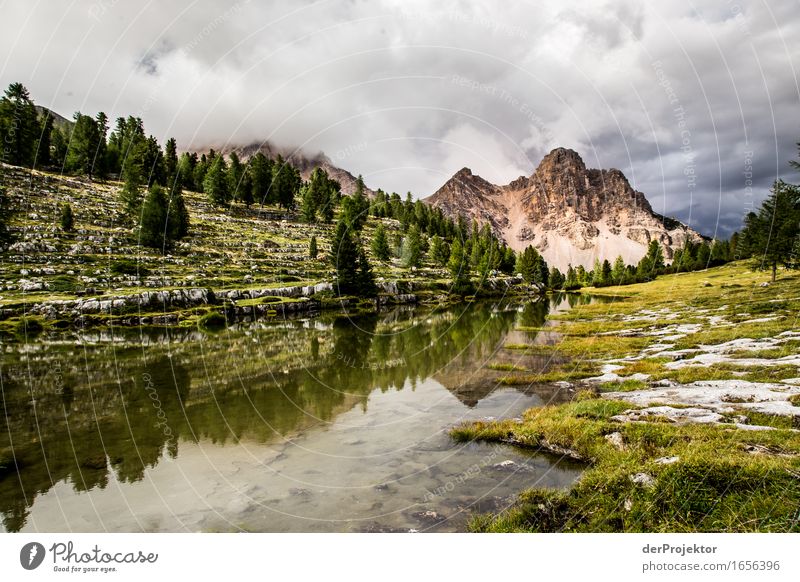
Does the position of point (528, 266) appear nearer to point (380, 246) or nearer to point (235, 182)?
point (380, 246)

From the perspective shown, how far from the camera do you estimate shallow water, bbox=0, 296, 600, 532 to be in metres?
9.62

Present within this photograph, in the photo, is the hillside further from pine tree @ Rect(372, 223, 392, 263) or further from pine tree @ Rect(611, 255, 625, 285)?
pine tree @ Rect(611, 255, 625, 285)

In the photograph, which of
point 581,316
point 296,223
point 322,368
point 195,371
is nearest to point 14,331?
point 195,371

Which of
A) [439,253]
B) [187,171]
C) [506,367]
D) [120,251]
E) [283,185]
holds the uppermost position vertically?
[187,171]

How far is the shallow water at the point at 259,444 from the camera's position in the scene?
9.62m

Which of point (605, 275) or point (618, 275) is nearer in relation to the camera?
point (618, 275)

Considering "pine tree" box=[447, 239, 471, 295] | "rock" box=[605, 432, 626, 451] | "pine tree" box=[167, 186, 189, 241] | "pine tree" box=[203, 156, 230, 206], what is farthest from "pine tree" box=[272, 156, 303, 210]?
"rock" box=[605, 432, 626, 451]

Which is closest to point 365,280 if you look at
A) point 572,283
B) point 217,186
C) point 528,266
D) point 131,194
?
point 131,194

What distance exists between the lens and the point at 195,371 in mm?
26500

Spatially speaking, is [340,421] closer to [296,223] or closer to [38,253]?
[38,253]

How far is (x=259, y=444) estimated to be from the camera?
1416cm

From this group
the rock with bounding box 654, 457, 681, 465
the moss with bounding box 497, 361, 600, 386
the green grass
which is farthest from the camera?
the moss with bounding box 497, 361, 600, 386
